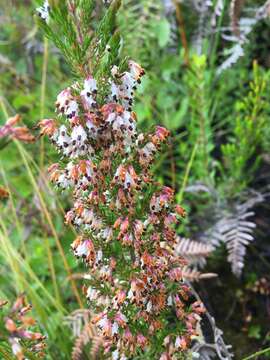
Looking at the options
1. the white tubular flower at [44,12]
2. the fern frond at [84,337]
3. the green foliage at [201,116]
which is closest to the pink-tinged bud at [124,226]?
the white tubular flower at [44,12]

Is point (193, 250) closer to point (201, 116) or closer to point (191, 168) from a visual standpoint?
point (201, 116)

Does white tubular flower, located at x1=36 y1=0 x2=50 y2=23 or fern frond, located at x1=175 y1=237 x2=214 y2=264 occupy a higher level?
white tubular flower, located at x1=36 y1=0 x2=50 y2=23

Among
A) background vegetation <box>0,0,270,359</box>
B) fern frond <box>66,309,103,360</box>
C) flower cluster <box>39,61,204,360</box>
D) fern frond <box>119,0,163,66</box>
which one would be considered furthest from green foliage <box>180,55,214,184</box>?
flower cluster <box>39,61,204,360</box>

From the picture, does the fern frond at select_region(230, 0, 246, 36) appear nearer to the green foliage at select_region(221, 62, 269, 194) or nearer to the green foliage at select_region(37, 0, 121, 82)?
the green foliage at select_region(221, 62, 269, 194)

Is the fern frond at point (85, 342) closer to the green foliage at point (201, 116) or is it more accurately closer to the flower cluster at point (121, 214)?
the flower cluster at point (121, 214)

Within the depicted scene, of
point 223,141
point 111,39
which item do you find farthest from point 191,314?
point 223,141

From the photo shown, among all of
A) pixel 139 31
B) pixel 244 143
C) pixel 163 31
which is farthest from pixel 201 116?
pixel 139 31

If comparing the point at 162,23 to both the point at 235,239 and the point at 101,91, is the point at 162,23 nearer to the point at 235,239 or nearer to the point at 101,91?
the point at 235,239

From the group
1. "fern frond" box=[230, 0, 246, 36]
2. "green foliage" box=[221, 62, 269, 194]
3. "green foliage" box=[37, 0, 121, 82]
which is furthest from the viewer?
"green foliage" box=[221, 62, 269, 194]
